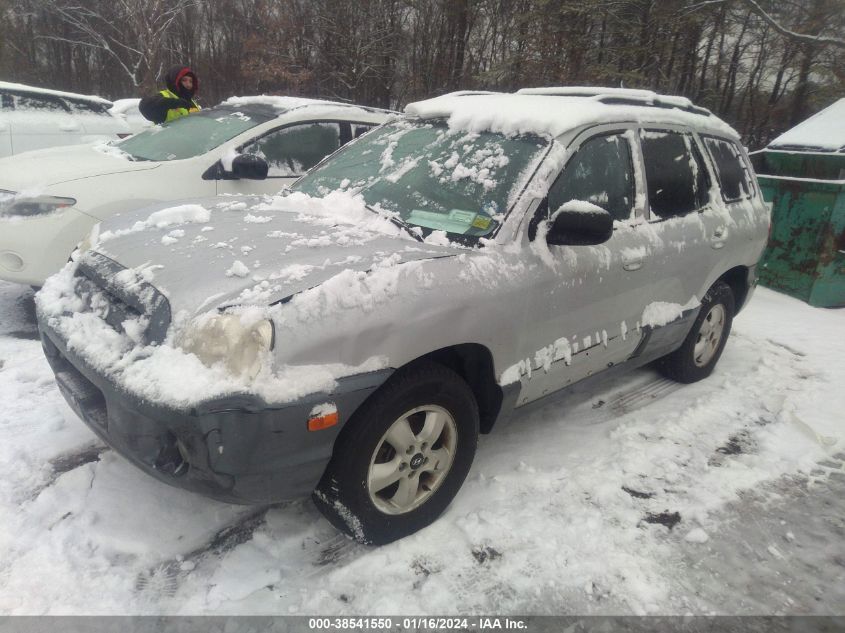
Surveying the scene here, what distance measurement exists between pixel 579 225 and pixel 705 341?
7.21 feet

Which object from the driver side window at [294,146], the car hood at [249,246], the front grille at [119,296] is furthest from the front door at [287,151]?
the front grille at [119,296]

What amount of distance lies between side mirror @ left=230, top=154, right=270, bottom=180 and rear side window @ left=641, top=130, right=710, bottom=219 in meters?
2.68

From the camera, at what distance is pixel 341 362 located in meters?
2.06

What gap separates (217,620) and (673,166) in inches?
131

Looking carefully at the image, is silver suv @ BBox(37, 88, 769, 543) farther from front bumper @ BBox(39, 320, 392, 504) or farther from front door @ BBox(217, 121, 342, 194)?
front door @ BBox(217, 121, 342, 194)

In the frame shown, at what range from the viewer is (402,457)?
7.82 feet

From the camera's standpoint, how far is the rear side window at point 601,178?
2.89 metres

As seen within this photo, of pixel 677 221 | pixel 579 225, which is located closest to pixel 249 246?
pixel 579 225

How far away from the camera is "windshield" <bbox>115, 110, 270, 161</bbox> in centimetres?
492

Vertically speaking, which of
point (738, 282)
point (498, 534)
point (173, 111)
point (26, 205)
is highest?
point (173, 111)

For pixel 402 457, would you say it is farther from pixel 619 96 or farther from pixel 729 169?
pixel 729 169

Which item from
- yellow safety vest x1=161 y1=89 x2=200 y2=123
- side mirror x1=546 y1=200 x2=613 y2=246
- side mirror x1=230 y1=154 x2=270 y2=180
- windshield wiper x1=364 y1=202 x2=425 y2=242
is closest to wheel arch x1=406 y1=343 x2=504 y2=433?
windshield wiper x1=364 y1=202 x2=425 y2=242

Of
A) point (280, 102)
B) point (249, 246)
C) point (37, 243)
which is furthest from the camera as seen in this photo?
point (280, 102)

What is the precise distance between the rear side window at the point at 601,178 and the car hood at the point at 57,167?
3294mm
